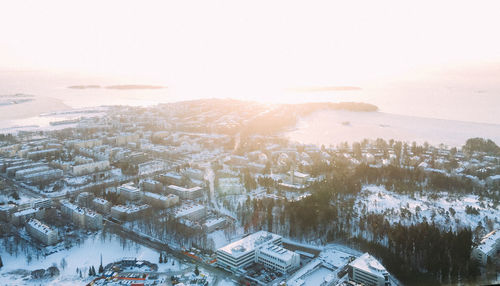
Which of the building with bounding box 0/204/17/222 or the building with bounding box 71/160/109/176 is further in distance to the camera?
the building with bounding box 71/160/109/176

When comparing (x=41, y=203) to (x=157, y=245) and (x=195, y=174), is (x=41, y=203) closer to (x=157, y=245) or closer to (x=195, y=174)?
(x=157, y=245)

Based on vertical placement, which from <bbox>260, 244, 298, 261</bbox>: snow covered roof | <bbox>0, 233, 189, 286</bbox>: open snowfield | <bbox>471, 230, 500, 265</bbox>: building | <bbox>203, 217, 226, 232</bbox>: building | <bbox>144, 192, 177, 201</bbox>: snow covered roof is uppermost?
<bbox>471, 230, 500, 265</bbox>: building

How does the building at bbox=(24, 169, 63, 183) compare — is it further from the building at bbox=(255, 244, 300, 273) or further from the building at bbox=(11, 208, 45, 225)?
the building at bbox=(255, 244, 300, 273)

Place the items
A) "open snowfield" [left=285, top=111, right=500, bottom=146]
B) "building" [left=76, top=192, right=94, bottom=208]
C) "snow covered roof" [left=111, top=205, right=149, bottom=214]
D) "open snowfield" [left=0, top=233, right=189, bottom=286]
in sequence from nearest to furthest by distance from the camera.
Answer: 1. "open snowfield" [left=0, top=233, right=189, bottom=286]
2. "snow covered roof" [left=111, top=205, right=149, bottom=214]
3. "building" [left=76, top=192, right=94, bottom=208]
4. "open snowfield" [left=285, top=111, right=500, bottom=146]

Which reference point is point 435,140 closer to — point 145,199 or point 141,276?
point 145,199

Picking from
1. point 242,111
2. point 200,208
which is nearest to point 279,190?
point 200,208

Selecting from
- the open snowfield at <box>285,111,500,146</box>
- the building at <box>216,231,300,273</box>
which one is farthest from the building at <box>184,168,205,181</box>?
the open snowfield at <box>285,111,500,146</box>

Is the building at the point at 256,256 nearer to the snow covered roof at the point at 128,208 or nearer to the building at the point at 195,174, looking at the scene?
the snow covered roof at the point at 128,208

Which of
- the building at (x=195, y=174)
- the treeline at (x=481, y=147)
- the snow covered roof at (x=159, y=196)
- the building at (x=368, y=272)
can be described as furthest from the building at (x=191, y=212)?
the treeline at (x=481, y=147)
